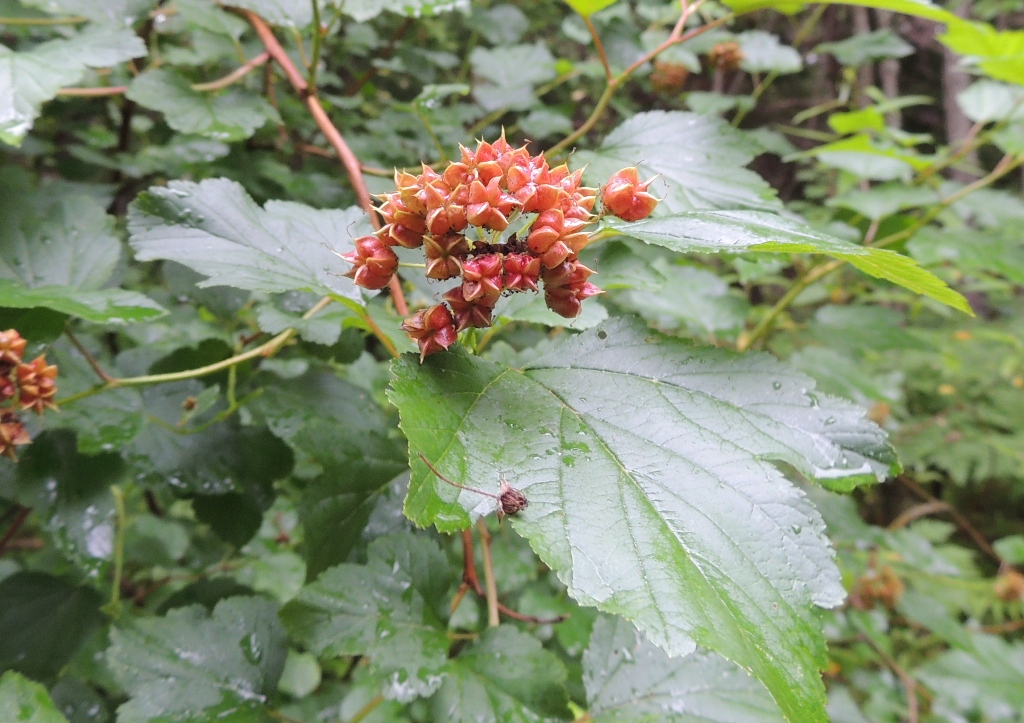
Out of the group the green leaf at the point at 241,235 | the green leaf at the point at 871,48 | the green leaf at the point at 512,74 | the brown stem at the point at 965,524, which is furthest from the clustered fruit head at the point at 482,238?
the brown stem at the point at 965,524

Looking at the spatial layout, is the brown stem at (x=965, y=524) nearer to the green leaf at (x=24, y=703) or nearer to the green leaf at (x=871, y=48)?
the green leaf at (x=871, y=48)

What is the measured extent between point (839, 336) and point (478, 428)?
64.8 inches

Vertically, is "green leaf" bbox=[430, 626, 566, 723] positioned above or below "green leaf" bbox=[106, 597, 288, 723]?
above

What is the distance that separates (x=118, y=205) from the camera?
A: 5.95 ft

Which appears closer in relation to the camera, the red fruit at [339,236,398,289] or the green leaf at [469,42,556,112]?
the red fruit at [339,236,398,289]

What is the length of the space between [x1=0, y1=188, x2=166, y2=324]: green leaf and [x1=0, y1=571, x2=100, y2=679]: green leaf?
0.60 m

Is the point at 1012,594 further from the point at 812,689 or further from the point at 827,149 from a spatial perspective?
the point at 812,689

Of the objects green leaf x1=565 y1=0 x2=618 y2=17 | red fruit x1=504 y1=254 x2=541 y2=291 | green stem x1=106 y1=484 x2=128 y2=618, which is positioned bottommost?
green stem x1=106 y1=484 x2=128 y2=618

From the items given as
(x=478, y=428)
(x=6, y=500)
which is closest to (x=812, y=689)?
(x=478, y=428)

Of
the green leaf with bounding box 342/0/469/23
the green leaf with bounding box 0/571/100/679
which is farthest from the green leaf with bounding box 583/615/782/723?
the green leaf with bounding box 342/0/469/23

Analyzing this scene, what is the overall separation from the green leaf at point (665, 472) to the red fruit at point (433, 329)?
0.03 metres

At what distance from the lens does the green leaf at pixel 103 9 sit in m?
1.13

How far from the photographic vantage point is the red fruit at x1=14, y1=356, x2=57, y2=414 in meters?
0.79

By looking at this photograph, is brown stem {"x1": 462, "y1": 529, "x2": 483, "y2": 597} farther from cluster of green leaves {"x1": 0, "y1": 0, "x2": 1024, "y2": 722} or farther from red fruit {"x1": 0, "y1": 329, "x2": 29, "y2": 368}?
red fruit {"x1": 0, "y1": 329, "x2": 29, "y2": 368}
